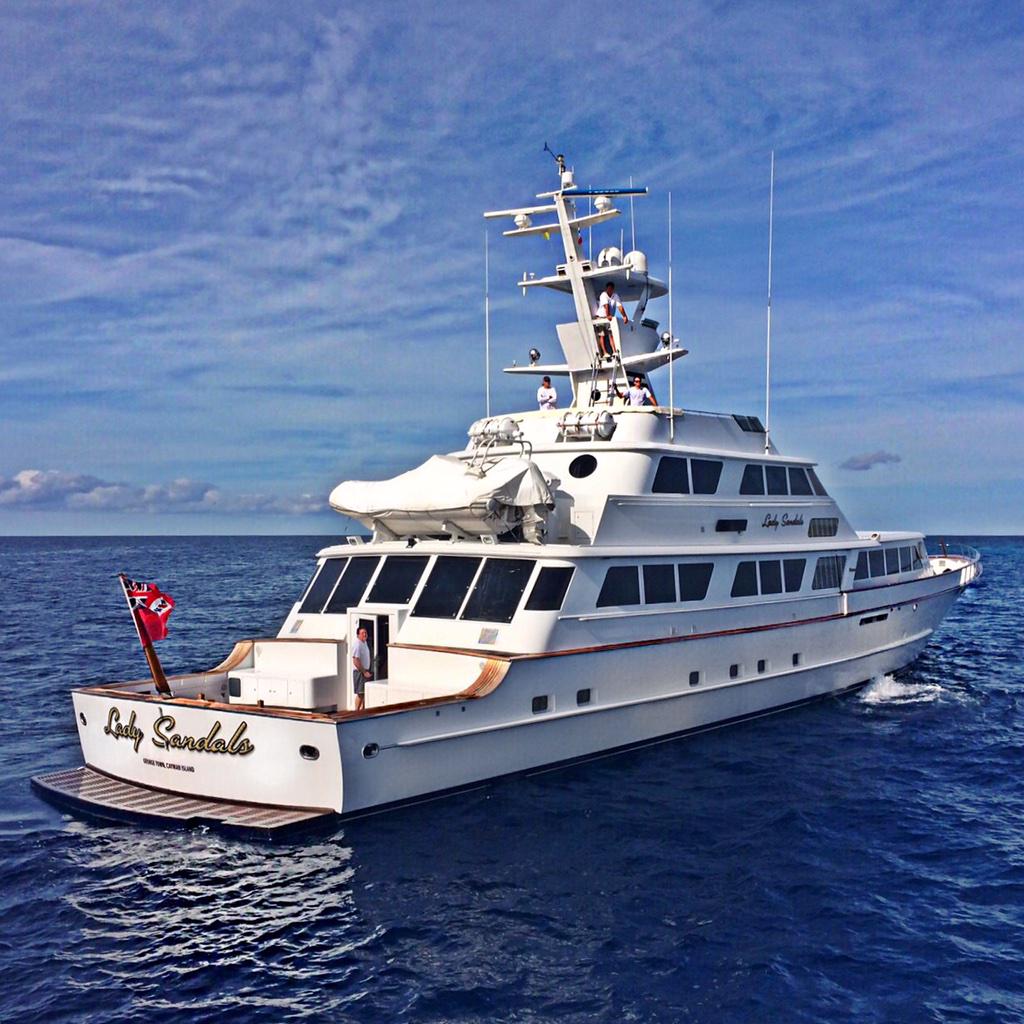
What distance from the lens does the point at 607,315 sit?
1859 centimetres

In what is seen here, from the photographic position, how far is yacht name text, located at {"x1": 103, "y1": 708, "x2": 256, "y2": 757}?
35.5ft

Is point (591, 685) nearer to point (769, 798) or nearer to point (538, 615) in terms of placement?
point (538, 615)

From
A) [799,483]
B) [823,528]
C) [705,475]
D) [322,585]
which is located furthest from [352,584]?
[823,528]

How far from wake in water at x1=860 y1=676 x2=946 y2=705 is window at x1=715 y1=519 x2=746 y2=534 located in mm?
5121

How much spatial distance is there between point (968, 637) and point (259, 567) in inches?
2600

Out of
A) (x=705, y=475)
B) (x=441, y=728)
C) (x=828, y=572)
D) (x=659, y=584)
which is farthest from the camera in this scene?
(x=828, y=572)

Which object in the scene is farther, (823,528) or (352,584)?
(823,528)

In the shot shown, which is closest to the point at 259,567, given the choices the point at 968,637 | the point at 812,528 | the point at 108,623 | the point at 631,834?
the point at 108,623

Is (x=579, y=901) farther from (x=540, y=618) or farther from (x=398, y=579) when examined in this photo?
(x=398, y=579)

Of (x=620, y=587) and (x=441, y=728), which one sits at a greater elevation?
(x=620, y=587)

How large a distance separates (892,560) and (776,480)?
518 centimetres

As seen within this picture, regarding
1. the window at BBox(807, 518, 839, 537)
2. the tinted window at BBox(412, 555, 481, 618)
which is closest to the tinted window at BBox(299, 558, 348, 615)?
the tinted window at BBox(412, 555, 481, 618)

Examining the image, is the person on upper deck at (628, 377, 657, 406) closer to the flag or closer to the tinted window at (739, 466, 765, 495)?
the tinted window at (739, 466, 765, 495)

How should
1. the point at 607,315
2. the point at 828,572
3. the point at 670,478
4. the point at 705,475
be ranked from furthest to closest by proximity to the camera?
the point at 828,572 < the point at 607,315 < the point at 705,475 < the point at 670,478
